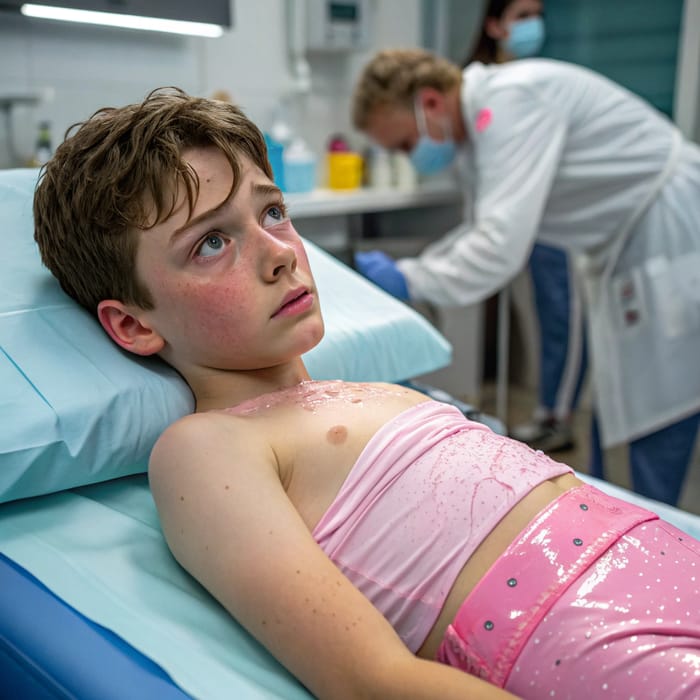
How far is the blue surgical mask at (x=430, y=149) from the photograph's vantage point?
2.17 meters

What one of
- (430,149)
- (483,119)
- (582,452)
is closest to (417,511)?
(483,119)

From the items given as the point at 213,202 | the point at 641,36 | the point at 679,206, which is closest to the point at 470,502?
the point at 213,202

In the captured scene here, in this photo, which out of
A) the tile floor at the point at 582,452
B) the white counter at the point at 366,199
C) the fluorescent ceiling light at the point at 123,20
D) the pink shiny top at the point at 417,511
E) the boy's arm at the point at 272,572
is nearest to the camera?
the boy's arm at the point at 272,572

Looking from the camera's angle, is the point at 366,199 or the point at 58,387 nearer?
the point at 58,387

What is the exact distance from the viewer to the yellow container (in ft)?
8.58

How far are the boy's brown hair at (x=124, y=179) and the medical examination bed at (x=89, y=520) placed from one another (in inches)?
3.8

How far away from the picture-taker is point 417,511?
788 millimetres

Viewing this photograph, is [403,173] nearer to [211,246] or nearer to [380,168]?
[380,168]

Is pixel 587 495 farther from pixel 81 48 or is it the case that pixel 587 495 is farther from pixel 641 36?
pixel 641 36

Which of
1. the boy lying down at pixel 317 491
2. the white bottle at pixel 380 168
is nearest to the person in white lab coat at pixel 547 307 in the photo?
the white bottle at pixel 380 168

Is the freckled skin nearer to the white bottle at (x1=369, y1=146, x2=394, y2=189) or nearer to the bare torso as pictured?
the bare torso

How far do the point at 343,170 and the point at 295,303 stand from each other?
1.82m

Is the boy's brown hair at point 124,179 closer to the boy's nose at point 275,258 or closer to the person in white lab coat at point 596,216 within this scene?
the boy's nose at point 275,258

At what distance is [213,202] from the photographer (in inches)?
34.0
